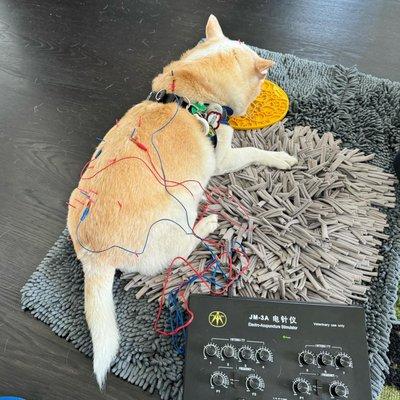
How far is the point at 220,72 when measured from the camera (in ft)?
3.50

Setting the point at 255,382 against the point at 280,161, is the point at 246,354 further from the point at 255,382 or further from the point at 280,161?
the point at 280,161

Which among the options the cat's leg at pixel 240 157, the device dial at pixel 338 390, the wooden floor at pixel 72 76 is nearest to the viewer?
the device dial at pixel 338 390

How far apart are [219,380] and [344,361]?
25 cm

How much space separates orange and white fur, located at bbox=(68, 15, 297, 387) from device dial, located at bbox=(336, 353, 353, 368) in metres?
0.41

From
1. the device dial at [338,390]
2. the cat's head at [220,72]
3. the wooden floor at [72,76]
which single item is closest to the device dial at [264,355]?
the device dial at [338,390]

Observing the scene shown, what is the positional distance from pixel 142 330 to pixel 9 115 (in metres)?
1.00

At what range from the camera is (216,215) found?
109 centimetres

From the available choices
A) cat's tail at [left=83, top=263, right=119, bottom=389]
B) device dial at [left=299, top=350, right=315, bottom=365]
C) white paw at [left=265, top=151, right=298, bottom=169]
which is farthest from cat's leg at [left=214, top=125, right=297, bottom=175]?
device dial at [left=299, top=350, right=315, bottom=365]

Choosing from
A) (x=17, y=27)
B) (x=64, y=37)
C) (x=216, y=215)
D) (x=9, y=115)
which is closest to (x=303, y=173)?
(x=216, y=215)

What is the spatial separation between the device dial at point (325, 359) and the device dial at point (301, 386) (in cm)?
5

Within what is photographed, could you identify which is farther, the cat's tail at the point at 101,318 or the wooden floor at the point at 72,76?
the wooden floor at the point at 72,76

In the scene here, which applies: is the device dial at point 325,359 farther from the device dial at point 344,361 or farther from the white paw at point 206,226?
the white paw at point 206,226

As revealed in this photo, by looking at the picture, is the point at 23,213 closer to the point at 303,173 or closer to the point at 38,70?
the point at 38,70

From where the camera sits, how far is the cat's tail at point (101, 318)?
2.72ft
